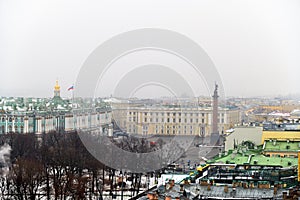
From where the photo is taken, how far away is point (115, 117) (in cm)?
7788

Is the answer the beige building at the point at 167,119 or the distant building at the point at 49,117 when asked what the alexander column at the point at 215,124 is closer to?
the beige building at the point at 167,119

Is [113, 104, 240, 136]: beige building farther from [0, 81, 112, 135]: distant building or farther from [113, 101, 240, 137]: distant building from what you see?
[0, 81, 112, 135]: distant building

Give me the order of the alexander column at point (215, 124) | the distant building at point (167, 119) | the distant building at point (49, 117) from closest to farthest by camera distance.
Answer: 1. the alexander column at point (215, 124)
2. the distant building at point (49, 117)
3. the distant building at point (167, 119)

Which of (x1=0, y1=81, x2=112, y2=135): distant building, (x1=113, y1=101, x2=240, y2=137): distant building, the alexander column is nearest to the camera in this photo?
the alexander column

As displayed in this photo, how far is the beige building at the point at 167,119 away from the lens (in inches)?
2943

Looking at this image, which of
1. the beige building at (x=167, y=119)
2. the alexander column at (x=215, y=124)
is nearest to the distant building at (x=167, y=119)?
the beige building at (x=167, y=119)

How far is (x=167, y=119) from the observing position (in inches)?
3036

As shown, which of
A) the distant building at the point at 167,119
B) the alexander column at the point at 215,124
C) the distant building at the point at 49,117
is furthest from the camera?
the distant building at the point at 167,119

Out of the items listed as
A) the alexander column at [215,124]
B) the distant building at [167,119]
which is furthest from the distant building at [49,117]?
the alexander column at [215,124]

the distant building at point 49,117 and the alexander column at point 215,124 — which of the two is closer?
the alexander column at point 215,124

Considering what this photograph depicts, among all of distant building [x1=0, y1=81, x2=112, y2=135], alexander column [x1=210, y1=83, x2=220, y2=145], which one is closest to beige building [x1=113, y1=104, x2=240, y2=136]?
alexander column [x1=210, y1=83, x2=220, y2=145]

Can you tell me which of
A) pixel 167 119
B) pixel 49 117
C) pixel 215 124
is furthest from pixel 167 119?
pixel 49 117

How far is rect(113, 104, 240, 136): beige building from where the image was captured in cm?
7475

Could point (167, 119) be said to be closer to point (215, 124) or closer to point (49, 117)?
point (215, 124)
